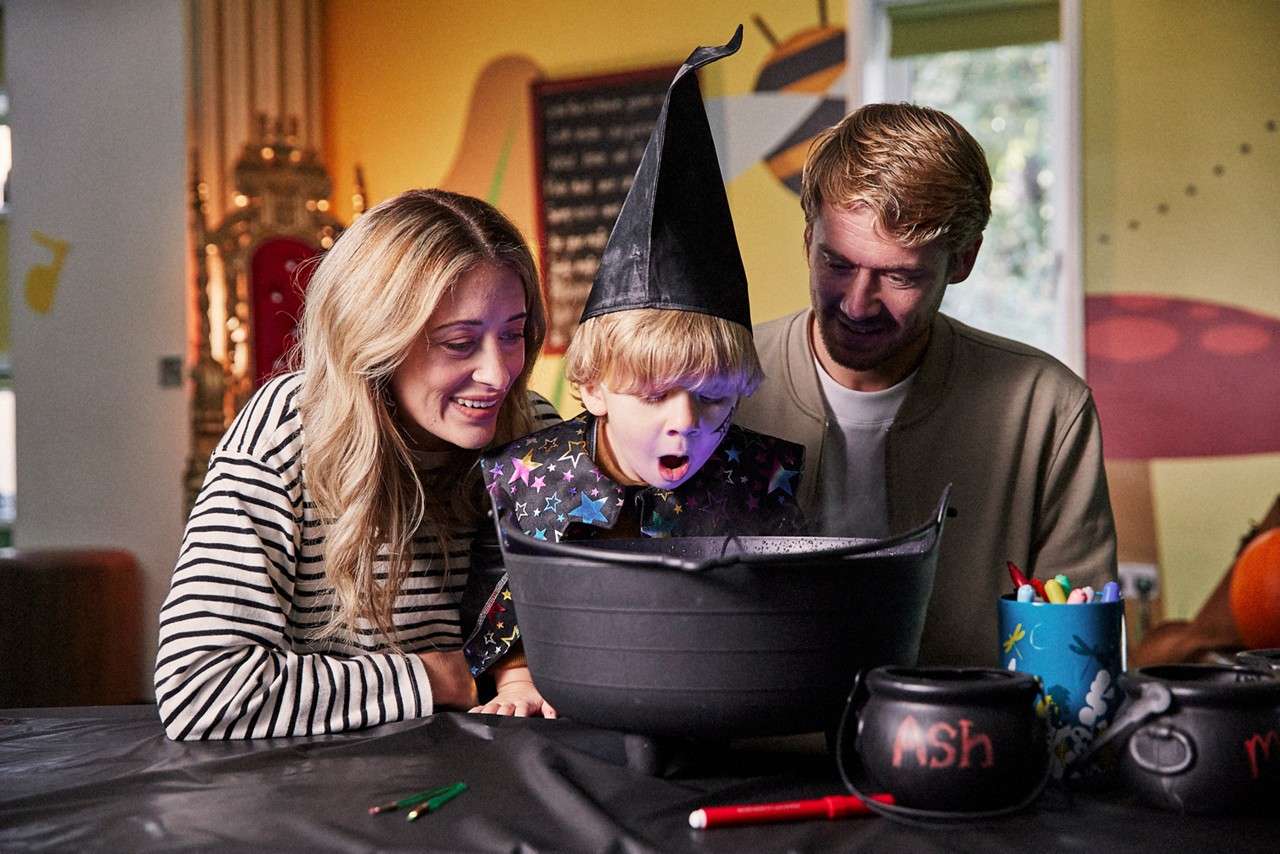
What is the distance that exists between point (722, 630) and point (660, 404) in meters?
0.48

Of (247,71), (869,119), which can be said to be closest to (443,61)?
(247,71)

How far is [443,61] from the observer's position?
516cm

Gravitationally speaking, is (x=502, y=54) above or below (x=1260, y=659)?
above

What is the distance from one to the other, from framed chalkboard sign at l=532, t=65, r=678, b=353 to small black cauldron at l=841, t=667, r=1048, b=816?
383cm

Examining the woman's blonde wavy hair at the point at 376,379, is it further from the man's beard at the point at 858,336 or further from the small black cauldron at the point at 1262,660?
the small black cauldron at the point at 1262,660

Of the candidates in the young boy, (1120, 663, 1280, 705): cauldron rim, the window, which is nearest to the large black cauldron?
(1120, 663, 1280, 705): cauldron rim

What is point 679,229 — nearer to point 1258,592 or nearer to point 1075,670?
point 1075,670

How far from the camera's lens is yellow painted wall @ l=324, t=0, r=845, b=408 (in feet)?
15.0

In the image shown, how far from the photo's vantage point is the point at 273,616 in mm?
1591

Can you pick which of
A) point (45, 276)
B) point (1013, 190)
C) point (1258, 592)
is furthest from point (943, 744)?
point (45, 276)

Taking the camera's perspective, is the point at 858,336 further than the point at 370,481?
Yes

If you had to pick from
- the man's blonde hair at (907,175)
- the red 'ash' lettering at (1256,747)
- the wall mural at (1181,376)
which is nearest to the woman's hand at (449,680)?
the man's blonde hair at (907,175)

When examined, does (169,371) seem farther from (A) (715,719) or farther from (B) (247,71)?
(A) (715,719)

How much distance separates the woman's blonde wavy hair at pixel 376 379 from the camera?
5.41ft
